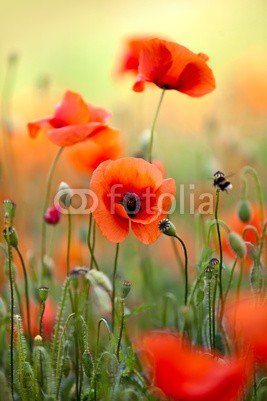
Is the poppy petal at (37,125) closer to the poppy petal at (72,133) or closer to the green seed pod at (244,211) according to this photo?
the poppy petal at (72,133)

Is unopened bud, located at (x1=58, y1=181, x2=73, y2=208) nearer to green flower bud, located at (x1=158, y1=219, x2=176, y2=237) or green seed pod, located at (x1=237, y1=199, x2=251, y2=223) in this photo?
green flower bud, located at (x1=158, y1=219, x2=176, y2=237)

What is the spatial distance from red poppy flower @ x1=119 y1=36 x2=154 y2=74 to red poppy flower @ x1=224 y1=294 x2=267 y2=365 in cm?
73

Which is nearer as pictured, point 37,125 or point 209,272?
point 209,272

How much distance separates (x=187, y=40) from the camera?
4.50m

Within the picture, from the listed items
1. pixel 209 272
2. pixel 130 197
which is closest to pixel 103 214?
pixel 130 197

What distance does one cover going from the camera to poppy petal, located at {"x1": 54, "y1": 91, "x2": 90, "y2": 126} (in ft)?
4.29

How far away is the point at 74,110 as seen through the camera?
51.8 inches

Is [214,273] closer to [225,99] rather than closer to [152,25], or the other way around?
[225,99]

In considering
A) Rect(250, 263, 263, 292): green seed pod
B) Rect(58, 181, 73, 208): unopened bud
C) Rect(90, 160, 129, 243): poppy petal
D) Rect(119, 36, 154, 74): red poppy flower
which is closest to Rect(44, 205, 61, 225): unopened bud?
Rect(58, 181, 73, 208): unopened bud

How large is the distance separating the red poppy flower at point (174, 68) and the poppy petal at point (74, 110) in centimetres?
10

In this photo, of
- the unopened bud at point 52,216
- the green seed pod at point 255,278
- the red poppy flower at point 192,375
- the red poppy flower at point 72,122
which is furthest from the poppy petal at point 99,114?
the red poppy flower at point 192,375

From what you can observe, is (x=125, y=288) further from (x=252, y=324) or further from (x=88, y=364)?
(x=252, y=324)

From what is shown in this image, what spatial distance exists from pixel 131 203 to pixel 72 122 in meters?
0.24

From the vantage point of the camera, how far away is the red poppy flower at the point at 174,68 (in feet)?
4.02
